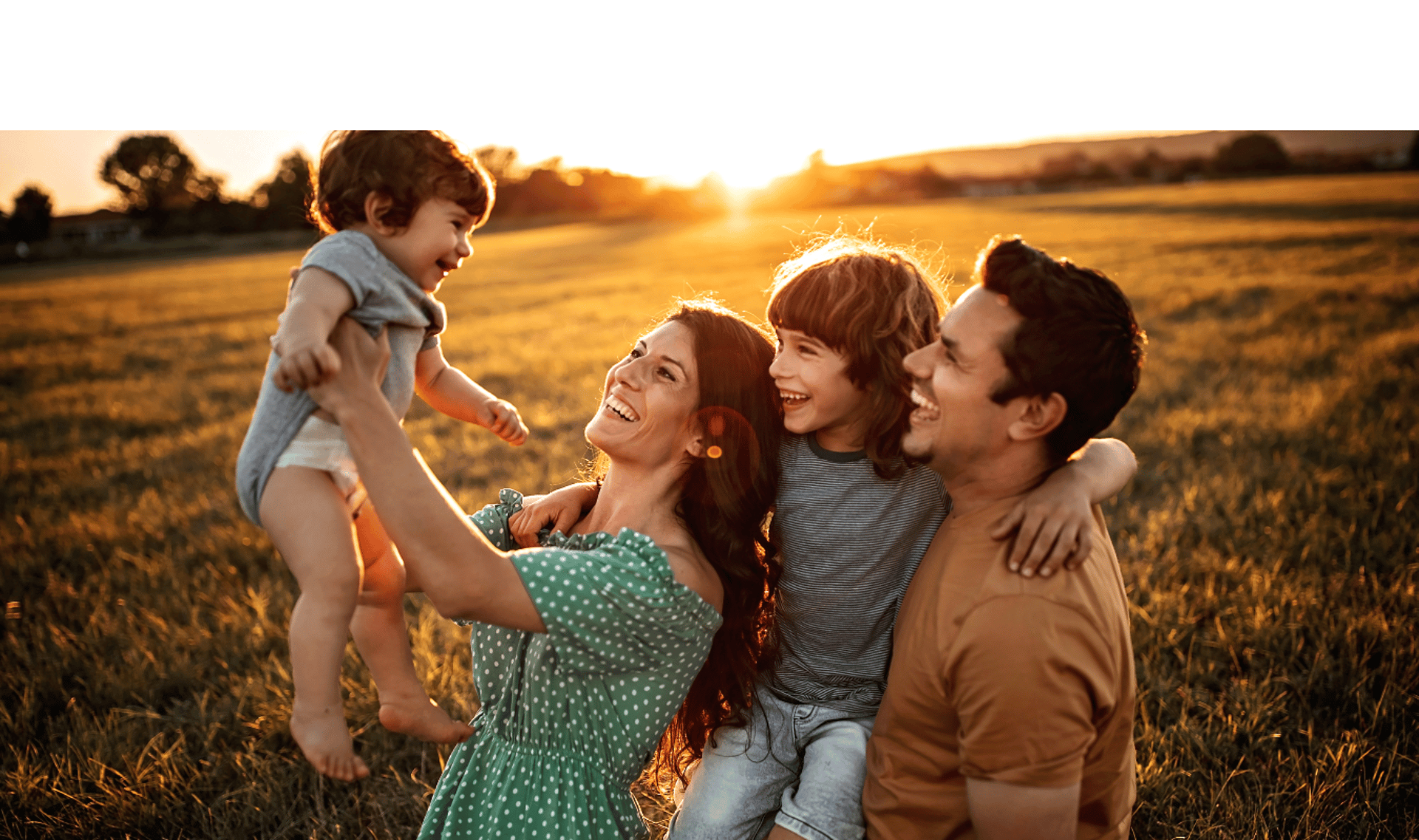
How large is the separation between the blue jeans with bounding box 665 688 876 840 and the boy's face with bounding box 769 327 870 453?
890 mm

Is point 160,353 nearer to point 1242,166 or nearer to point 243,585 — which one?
point 243,585

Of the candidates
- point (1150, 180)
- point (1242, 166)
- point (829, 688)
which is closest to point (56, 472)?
point (829, 688)

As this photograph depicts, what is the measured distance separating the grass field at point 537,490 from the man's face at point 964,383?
77 centimetres

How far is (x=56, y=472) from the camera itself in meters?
6.80

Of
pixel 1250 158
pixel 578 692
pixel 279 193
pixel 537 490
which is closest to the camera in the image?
pixel 578 692

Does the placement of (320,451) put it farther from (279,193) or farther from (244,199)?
(244,199)

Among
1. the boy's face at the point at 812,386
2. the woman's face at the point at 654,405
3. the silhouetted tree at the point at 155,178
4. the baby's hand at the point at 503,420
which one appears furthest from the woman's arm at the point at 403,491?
the silhouetted tree at the point at 155,178

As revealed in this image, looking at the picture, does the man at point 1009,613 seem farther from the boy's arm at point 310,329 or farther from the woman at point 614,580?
the boy's arm at point 310,329

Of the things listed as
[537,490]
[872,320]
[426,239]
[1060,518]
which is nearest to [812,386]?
[872,320]

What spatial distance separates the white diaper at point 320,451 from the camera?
67.3 inches

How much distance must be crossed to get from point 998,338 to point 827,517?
80 centimetres

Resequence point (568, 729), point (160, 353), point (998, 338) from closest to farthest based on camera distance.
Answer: point (998, 338)
point (568, 729)
point (160, 353)

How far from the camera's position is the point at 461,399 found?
2178 millimetres

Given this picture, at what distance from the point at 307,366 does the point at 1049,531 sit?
1567mm
